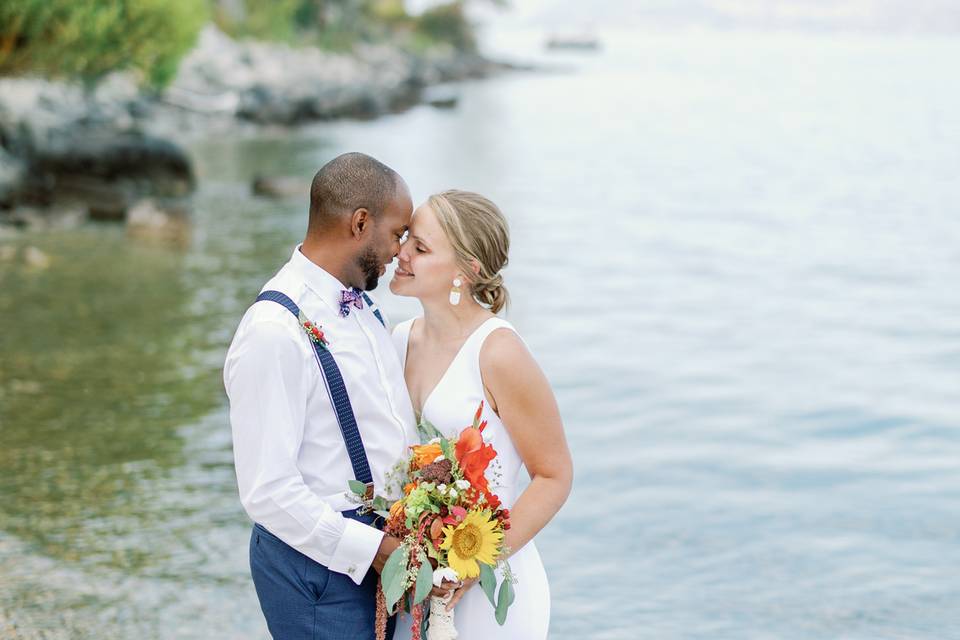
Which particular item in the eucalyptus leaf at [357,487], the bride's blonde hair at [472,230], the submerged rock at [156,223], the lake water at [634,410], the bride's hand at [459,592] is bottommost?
the lake water at [634,410]

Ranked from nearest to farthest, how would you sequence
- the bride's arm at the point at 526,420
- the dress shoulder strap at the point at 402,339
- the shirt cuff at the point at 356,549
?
the shirt cuff at the point at 356,549 < the bride's arm at the point at 526,420 < the dress shoulder strap at the point at 402,339

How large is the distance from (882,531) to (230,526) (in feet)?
15.4

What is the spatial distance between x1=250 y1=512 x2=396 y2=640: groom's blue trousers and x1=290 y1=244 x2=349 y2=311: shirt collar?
63 centimetres

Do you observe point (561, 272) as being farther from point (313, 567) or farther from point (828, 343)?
point (313, 567)

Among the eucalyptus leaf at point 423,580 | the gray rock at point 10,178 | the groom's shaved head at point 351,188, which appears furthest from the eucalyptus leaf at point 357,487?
the gray rock at point 10,178

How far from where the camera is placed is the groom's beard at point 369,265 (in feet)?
11.1

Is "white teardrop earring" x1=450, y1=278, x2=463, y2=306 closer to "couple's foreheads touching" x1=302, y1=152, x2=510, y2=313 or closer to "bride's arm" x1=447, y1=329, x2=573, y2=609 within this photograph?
"couple's foreheads touching" x1=302, y1=152, x2=510, y2=313

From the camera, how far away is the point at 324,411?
3.25 meters

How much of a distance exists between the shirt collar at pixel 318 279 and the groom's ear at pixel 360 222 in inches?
5.7

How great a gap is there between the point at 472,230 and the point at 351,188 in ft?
1.51

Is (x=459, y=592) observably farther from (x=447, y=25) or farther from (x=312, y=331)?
(x=447, y=25)

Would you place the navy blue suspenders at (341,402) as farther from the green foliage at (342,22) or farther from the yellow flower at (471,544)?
the green foliage at (342,22)

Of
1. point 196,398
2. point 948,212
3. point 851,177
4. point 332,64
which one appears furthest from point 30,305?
point 332,64

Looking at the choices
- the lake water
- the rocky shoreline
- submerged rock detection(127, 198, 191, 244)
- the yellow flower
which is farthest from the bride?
the rocky shoreline
